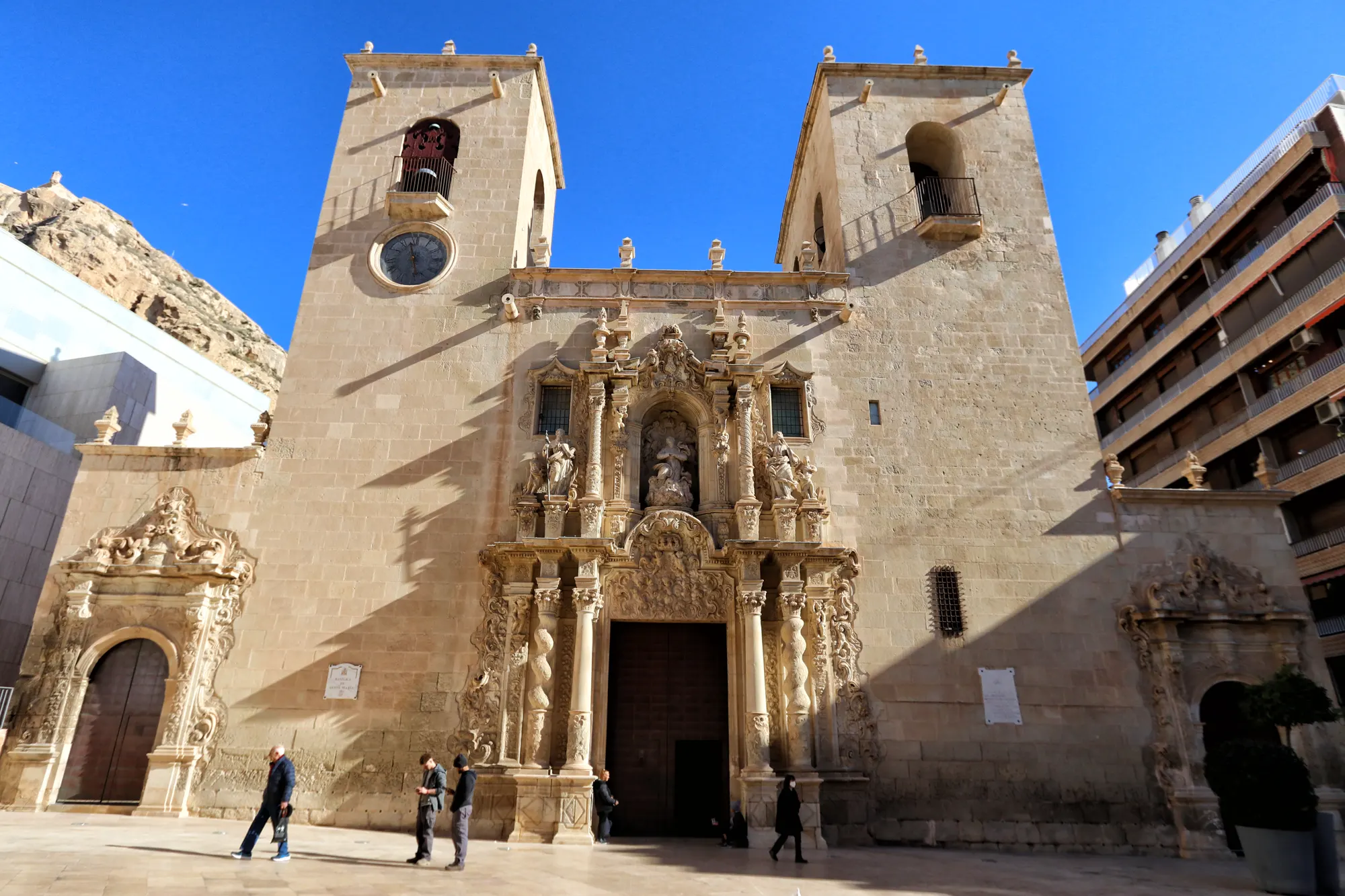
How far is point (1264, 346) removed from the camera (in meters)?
27.1

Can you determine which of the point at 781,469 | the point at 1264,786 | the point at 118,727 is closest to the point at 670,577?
the point at 781,469

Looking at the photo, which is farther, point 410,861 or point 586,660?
point 586,660

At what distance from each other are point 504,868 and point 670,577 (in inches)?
273

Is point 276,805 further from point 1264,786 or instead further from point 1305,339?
point 1305,339

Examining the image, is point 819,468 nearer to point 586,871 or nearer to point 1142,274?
point 586,871

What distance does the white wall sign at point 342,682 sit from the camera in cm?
1512

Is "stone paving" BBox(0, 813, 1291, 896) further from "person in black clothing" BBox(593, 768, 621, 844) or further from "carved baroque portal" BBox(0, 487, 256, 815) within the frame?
"carved baroque portal" BBox(0, 487, 256, 815)

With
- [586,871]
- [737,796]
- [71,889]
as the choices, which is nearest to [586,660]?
[737,796]

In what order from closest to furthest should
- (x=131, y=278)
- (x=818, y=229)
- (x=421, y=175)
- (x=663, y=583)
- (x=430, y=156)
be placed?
(x=663, y=583) < (x=421, y=175) < (x=430, y=156) < (x=818, y=229) < (x=131, y=278)

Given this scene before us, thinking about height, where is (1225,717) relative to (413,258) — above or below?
below

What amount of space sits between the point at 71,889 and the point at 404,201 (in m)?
16.2

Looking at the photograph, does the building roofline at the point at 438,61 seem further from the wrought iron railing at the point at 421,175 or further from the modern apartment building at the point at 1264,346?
the modern apartment building at the point at 1264,346

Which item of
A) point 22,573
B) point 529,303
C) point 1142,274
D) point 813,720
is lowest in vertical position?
point 813,720

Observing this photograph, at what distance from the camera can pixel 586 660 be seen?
14875mm
